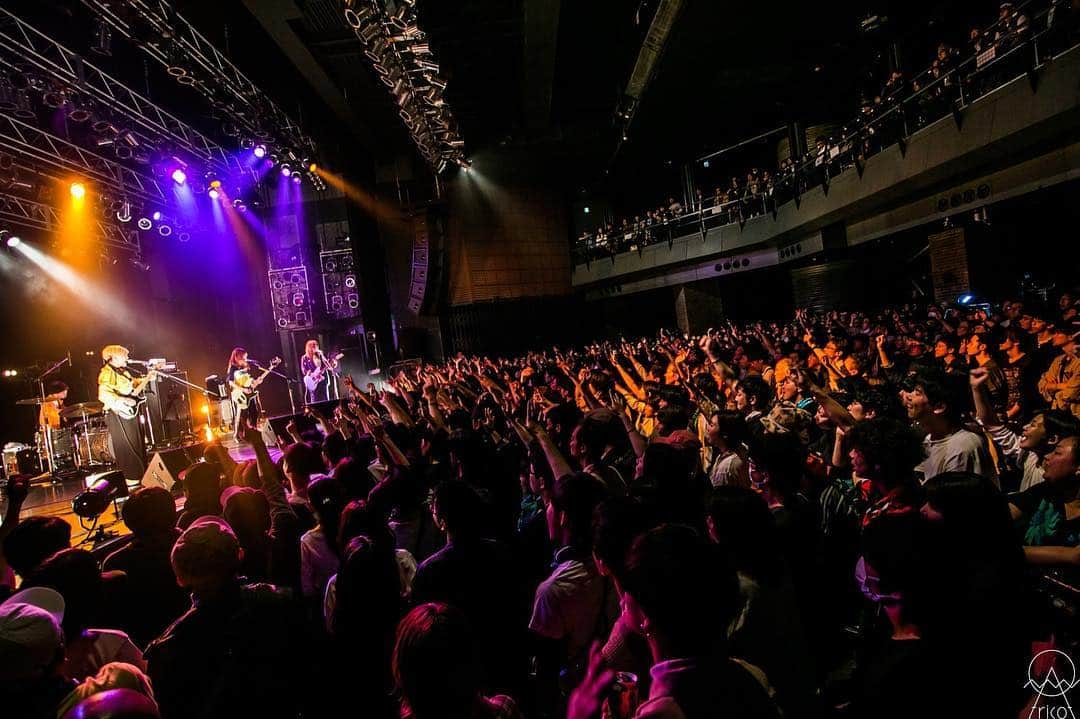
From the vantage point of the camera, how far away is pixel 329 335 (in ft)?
52.2

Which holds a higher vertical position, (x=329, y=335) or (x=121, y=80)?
(x=121, y=80)

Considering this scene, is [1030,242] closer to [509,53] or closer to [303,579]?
[509,53]

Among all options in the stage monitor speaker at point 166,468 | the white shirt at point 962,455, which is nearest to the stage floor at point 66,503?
the stage monitor speaker at point 166,468

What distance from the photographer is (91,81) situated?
317 inches

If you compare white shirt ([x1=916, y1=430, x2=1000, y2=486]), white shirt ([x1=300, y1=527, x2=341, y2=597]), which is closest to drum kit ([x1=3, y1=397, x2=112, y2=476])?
white shirt ([x1=300, y1=527, x2=341, y2=597])

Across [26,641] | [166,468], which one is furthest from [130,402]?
[26,641]

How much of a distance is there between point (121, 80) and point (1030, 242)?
57.4 ft

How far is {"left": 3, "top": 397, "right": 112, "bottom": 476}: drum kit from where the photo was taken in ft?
30.0

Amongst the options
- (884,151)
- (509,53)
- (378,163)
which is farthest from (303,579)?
(378,163)

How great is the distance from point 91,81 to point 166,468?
575 cm

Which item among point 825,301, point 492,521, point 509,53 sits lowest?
point 492,521

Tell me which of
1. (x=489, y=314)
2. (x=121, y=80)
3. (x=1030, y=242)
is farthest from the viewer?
(x=489, y=314)

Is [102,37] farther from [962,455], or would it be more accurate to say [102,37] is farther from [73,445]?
[962,455]

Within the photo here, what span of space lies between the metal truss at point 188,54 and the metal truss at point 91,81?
0.79 metres
